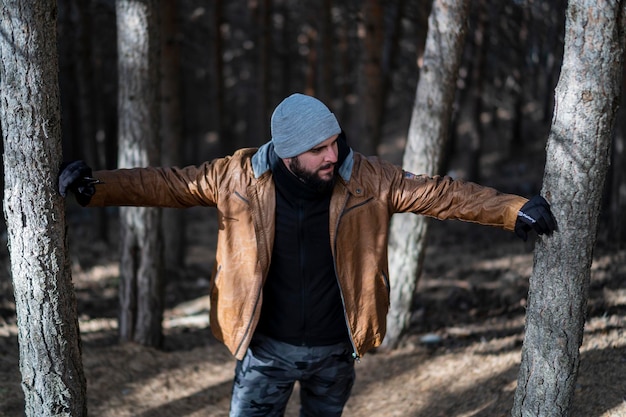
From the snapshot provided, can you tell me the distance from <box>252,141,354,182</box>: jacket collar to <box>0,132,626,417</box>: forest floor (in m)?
2.58

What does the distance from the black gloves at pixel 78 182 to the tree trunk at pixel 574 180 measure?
8.27ft

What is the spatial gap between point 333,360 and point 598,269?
5.53 m

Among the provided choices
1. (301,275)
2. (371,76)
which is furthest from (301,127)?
(371,76)

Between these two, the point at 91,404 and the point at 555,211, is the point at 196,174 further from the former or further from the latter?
the point at 91,404

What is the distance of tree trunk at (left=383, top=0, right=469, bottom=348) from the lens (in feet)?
21.1

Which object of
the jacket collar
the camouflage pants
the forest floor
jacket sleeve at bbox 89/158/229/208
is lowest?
the forest floor

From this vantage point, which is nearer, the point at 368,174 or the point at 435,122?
the point at 368,174

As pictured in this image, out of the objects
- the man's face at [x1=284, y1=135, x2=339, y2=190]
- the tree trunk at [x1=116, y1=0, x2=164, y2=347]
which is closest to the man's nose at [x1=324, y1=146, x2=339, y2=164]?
the man's face at [x1=284, y1=135, x2=339, y2=190]

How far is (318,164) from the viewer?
139 inches

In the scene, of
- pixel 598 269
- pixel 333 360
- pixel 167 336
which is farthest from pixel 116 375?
pixel 598 269

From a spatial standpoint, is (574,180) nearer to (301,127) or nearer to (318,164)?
(318,164)

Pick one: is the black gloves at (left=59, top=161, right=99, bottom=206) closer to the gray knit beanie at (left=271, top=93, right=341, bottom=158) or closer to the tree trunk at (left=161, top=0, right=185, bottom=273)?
the gray knit beanie at (left=271, top=93, right=341, bottom=158)

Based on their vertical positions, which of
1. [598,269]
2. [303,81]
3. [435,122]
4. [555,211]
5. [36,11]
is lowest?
[598,269]

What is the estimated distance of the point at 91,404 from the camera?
561cm
